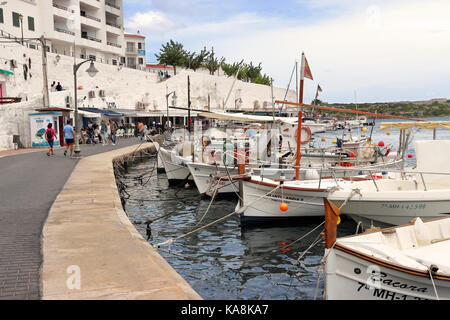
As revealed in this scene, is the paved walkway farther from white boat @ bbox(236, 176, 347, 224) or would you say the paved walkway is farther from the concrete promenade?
white boat @ bbox(236, 176, 347, 224)

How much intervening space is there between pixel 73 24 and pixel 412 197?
55273mm

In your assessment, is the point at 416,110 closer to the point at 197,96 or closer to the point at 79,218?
the point at 197,96

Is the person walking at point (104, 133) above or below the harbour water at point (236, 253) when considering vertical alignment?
above

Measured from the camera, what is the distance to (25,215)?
10.2 metres

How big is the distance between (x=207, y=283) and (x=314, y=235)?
470cm

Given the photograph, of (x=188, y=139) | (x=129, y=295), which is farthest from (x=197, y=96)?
(x=129, y=295)

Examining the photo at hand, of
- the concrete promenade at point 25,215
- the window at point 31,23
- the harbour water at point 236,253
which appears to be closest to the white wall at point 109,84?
the window at point 31,23

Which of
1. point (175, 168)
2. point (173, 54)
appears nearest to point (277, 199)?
point (175, 168)

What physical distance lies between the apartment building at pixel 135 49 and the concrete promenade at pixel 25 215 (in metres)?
70.6

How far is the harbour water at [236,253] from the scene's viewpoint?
8961mm

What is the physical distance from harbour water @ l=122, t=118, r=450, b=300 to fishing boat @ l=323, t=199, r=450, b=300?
0.82 m

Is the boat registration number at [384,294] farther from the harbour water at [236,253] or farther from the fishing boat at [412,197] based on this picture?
the fishing boat at [412,197]

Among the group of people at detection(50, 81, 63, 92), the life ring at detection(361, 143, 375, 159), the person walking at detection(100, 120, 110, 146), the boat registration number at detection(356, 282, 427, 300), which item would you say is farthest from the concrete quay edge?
the group of people at detection(50, 81, 63, 92)

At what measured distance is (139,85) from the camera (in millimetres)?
61219
